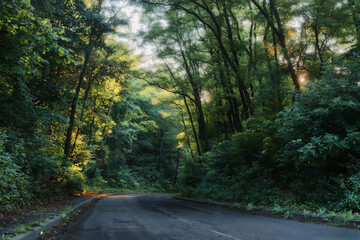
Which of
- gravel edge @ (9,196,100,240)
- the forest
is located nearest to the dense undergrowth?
the forest

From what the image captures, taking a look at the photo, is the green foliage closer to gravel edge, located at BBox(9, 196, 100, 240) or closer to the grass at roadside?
gravel edge, located at BBox(9, 196, 100, 240)

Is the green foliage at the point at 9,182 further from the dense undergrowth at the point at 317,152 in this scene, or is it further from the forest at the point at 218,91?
the dense undergrowth at the point at 317,152

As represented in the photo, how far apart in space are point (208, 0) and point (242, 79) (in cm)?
594

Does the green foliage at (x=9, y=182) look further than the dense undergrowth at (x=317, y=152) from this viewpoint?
No

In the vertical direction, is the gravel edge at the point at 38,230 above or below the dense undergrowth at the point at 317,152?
below

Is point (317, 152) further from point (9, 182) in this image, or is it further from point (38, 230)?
point (9, 182)

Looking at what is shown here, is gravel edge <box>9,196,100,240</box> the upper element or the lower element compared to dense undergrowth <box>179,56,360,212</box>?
lower

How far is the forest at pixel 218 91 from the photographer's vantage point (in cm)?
870

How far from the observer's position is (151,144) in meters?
51.0

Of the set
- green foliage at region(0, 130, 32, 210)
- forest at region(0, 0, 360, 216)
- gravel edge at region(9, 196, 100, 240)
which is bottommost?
gravel edge at region(9, 196, 100, 240)

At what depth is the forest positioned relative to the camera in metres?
8.70

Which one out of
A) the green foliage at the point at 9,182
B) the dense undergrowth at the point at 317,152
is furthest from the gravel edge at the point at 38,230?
the dense undergrowth at the point at 317,152

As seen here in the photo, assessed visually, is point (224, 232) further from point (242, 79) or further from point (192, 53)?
point (192, 53)

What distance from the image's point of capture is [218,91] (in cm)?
2238
